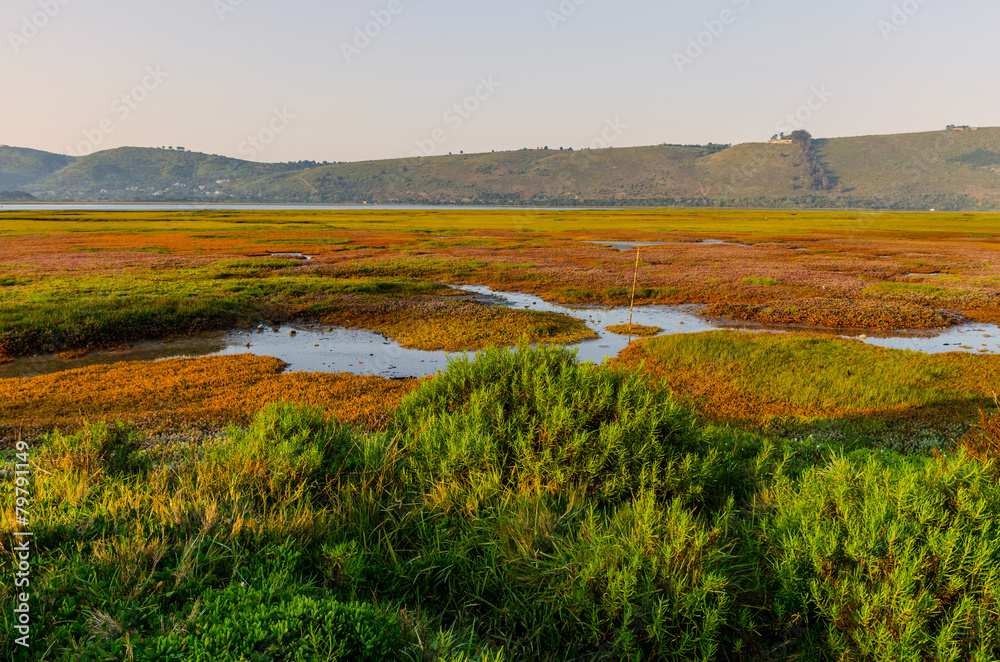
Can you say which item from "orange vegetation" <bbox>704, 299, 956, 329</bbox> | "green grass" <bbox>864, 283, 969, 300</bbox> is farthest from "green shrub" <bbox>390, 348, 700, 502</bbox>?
"green grass" <bbox>864, 283, 969, 300</bbox>

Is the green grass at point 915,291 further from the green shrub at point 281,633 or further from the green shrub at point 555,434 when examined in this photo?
the green shrub at point 281,633

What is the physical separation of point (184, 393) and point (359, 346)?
716 cm

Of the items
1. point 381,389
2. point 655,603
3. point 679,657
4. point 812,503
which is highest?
point 812,503

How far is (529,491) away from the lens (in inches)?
195

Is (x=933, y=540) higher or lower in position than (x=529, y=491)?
higher

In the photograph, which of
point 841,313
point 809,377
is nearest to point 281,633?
point 809,377

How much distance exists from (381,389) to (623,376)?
9571mm

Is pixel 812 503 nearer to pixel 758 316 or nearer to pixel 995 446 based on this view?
pixel 995 446

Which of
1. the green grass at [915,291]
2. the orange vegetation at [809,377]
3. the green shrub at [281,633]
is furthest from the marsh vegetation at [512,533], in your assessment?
the green grass at [915,291]

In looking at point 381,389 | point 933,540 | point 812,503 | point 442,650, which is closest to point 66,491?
point 442,650

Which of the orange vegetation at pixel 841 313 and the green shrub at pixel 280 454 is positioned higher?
the green shrub at pixel 280 454

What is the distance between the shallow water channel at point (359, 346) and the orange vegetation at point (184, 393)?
5.26 feet

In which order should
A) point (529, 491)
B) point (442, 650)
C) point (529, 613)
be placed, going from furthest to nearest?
1. point (529, 491)
2. point (529, 613)
3. point (442, 650)

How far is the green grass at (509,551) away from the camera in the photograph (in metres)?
3.12
